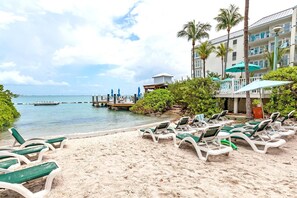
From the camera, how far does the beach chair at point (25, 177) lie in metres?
2.64

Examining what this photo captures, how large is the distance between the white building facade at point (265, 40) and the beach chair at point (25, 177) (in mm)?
26787

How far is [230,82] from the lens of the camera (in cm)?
1441

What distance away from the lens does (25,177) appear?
2.85 metres

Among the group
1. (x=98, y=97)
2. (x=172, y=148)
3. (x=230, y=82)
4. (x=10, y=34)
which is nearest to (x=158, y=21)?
(x=230, y=82)

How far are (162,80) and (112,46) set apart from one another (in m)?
10.5

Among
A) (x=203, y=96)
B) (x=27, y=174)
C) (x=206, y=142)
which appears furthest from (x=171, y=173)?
(x=203, y=96)

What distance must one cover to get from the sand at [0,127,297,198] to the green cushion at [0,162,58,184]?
40 cm

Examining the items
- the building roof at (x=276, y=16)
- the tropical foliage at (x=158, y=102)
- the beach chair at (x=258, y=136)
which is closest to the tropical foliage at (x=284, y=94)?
the beach chair at (x=258, y=136)

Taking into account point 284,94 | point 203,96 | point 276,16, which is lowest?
point 203,96

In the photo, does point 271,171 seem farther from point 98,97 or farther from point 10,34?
point 98,97

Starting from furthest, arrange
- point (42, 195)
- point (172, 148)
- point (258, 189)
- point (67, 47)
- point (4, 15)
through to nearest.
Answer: point (67, 47) < point (4, 15) < point (172, 148) < point (258, 189) < point (42, 195)

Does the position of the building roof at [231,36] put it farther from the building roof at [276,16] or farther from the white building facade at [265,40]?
the building roof at [276,16]

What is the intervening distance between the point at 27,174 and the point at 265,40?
122 feet

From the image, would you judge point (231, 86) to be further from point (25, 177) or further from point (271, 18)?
point (271, 18)
